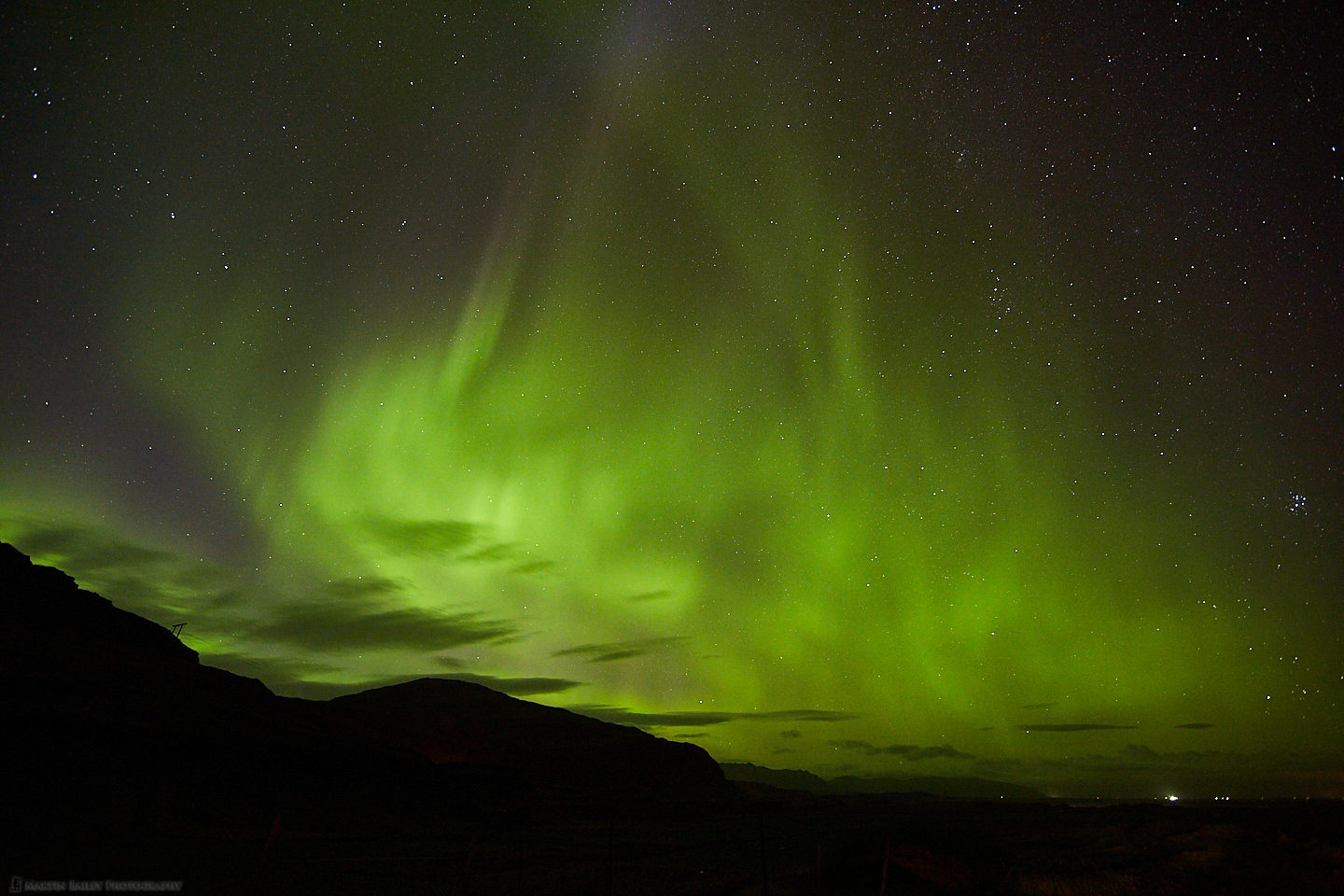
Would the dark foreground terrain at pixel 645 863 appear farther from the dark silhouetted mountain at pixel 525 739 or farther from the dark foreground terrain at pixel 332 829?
the dark silhouetted mountain at pixel 525 739

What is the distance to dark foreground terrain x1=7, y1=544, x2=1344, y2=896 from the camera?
77.7 feet

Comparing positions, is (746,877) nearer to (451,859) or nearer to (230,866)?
(451,859)

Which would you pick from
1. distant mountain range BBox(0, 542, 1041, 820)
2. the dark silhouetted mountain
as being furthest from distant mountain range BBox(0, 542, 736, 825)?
the dark silhouetted mountain

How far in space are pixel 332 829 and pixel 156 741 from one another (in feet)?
38.8

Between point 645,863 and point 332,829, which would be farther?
point 332,829

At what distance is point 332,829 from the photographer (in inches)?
1604

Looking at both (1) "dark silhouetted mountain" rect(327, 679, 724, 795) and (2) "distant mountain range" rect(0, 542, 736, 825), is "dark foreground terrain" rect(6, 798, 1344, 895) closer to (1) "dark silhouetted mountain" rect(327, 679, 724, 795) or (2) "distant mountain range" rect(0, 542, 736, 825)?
(2) "distant mountain range" rect(0, 542, 736, 825)

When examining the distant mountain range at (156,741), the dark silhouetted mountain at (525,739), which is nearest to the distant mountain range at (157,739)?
the distant mountain range at (156,741)

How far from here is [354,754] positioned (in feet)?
189

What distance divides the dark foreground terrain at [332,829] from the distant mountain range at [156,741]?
187 millimetres

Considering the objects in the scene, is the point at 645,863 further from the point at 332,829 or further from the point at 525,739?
the point at 525,739

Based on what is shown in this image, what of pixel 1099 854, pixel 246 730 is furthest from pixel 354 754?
pixel 1099 854

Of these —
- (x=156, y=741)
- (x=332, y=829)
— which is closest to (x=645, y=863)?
(x=332, y=829)

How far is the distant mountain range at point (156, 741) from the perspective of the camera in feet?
114
